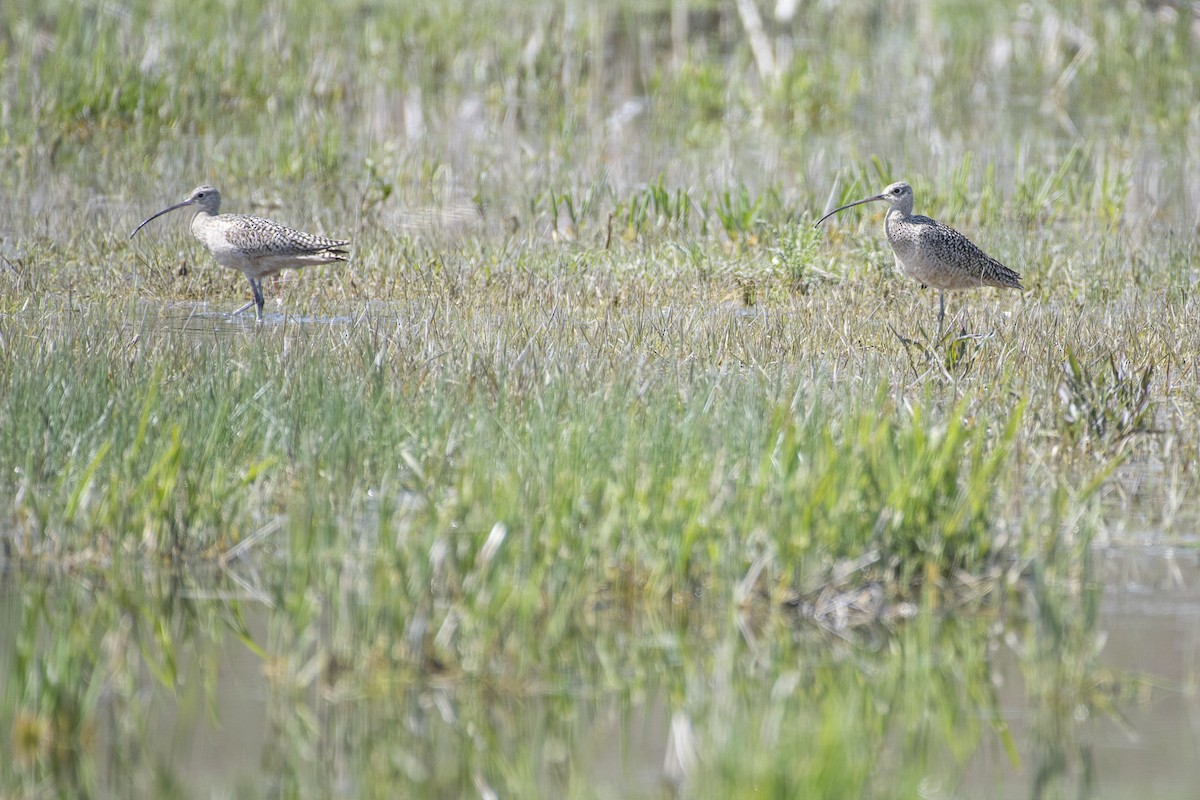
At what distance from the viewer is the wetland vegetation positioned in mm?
3992

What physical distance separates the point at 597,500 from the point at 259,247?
4635mm

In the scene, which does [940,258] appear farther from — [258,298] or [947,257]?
[258,298]

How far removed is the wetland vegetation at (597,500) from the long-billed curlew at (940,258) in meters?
0.22

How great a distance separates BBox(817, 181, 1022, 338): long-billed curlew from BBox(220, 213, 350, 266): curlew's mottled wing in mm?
2747

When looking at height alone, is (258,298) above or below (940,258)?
below

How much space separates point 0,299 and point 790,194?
6282 mm

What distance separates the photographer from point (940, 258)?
9.03m

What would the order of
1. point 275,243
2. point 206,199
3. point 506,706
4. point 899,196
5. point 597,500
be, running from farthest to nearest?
point 206,199 → point 899,196 → point 275,243 → point 597,500 → point 506,706

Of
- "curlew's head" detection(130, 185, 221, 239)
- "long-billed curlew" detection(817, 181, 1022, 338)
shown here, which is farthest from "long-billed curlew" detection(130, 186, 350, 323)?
"long-billed curlew" detection(817, 181, 1022, 338)

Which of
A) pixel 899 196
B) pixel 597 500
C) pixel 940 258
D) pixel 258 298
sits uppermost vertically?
pixel 899 196

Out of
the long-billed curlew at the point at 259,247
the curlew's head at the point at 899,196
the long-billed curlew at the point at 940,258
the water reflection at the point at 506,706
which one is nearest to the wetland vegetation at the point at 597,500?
the water reflection at the point at 506,706

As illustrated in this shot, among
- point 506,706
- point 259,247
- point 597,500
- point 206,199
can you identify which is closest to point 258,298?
point 259,247

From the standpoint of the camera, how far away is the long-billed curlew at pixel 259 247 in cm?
914

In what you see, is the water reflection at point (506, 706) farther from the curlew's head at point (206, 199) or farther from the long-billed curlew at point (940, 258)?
the curlew's head at point (206, 199)
